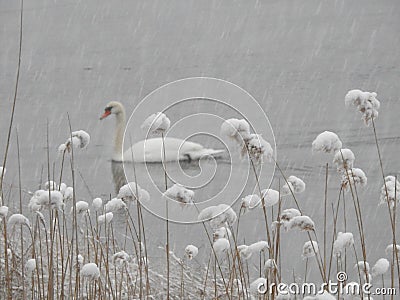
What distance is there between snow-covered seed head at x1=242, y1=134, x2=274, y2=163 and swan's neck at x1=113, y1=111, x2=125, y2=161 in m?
6.76

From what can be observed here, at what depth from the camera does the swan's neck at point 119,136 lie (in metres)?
9.22

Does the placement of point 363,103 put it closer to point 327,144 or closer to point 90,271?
point 327,144

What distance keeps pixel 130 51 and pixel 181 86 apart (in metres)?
3.61

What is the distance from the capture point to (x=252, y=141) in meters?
2.44

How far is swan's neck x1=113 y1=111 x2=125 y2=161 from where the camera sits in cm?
922

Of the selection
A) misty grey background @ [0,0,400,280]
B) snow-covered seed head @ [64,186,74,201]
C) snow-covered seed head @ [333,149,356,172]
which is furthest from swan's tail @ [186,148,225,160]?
snow-covered seed head @ [333,149,356,172]

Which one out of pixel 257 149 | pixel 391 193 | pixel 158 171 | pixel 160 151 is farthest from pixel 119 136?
pixel 257 149

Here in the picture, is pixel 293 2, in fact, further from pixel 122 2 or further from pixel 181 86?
pixel 181 86

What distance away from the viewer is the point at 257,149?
2438 mm

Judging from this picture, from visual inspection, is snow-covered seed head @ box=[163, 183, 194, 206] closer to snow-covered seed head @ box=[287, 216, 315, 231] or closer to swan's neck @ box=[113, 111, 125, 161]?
snow-covered seed head @ box=[287, 216, 315, 231]

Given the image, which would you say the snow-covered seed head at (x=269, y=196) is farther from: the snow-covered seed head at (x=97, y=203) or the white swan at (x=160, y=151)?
the white swan at (x=160, y=151)

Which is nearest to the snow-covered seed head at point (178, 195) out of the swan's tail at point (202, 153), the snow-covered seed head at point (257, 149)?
the snow-covered seed head at point (257, 149)

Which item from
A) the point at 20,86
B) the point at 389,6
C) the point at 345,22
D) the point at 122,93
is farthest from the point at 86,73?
the point at 389,6

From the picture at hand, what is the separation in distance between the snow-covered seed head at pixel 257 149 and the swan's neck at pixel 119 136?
6.76 m
